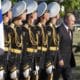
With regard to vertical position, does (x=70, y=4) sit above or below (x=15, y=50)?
above

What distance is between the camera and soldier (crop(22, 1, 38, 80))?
10078 millimetres

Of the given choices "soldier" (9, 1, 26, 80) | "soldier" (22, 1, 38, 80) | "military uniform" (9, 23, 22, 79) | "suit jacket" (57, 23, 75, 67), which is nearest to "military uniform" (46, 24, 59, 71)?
"suit jacket" (57, 23, 75, 67)

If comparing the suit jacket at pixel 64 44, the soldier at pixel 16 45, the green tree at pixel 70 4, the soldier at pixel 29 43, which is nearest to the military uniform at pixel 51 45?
the suit jacket at pixel 64 44

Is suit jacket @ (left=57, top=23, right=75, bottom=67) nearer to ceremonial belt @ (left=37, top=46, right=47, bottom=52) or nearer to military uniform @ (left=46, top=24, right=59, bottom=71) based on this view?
military uniform @ (left=46, top=24, right=59, bottom=71)

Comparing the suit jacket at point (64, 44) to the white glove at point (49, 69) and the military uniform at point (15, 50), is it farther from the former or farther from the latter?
the military uniform at point (15, 50)

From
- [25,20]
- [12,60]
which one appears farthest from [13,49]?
[25,20]

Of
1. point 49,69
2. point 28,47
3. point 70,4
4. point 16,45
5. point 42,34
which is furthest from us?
point 70,4

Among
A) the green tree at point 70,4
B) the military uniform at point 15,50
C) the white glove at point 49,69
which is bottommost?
the white glove at point 49,69

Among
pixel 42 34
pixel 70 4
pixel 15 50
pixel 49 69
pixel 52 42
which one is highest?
pixel 70 4

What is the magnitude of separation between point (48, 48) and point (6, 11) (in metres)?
1.38

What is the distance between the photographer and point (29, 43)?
1016cm

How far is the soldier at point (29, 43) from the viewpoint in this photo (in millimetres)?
10078

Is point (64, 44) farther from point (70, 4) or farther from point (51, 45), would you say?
point (70, 4)

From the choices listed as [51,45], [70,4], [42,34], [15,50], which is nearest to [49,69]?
[51,45]
